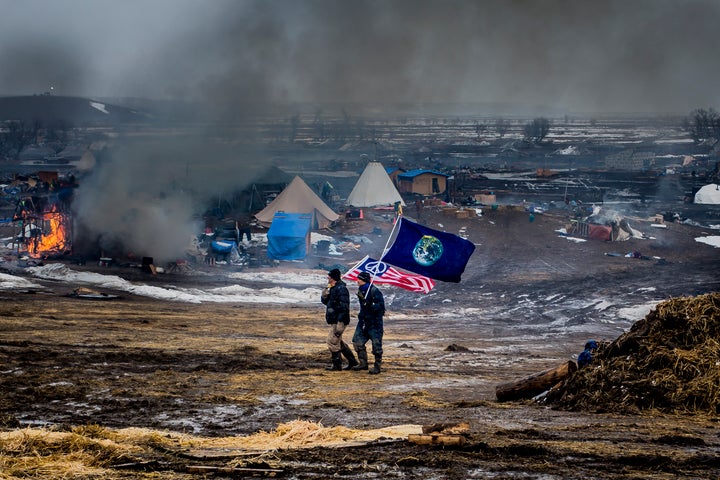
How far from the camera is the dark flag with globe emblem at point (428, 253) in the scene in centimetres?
1278

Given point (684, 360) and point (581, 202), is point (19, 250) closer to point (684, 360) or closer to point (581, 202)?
point (684, 360)

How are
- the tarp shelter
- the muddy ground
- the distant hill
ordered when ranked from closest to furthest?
the muddy ground
the tarp shelter
the distant hill

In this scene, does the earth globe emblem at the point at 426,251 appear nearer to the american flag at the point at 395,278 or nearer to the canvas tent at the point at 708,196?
the american flag at the point at 395,278

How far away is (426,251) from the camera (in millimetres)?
12898

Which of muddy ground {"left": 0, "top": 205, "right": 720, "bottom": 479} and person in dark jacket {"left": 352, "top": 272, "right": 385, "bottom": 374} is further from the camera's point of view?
person in dark jacket {"left": 352, "top": 272, "right": 385, "bottom": 374}

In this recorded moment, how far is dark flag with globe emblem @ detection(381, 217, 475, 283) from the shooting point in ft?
41.9

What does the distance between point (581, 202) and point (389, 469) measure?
48083 mm

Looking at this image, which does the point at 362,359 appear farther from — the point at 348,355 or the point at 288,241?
the point at 288,241

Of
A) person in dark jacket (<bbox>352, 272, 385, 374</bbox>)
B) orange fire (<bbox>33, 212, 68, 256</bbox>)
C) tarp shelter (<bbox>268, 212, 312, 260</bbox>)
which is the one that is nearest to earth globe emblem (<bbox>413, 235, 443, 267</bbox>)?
person in dark jacket (<bbox>352, 272, 385, 374</bbox>)

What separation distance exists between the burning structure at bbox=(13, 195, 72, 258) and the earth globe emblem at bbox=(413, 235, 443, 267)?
19192mm

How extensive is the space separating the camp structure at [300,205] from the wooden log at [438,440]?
98.6 ft

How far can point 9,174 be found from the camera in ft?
226

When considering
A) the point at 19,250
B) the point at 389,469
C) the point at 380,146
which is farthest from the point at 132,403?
the point at 380,146

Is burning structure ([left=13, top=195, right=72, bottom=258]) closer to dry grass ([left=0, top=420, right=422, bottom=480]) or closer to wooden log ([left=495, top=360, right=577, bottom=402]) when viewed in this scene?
wooden log ([left=495, top=360, right=577, bottom=402])
